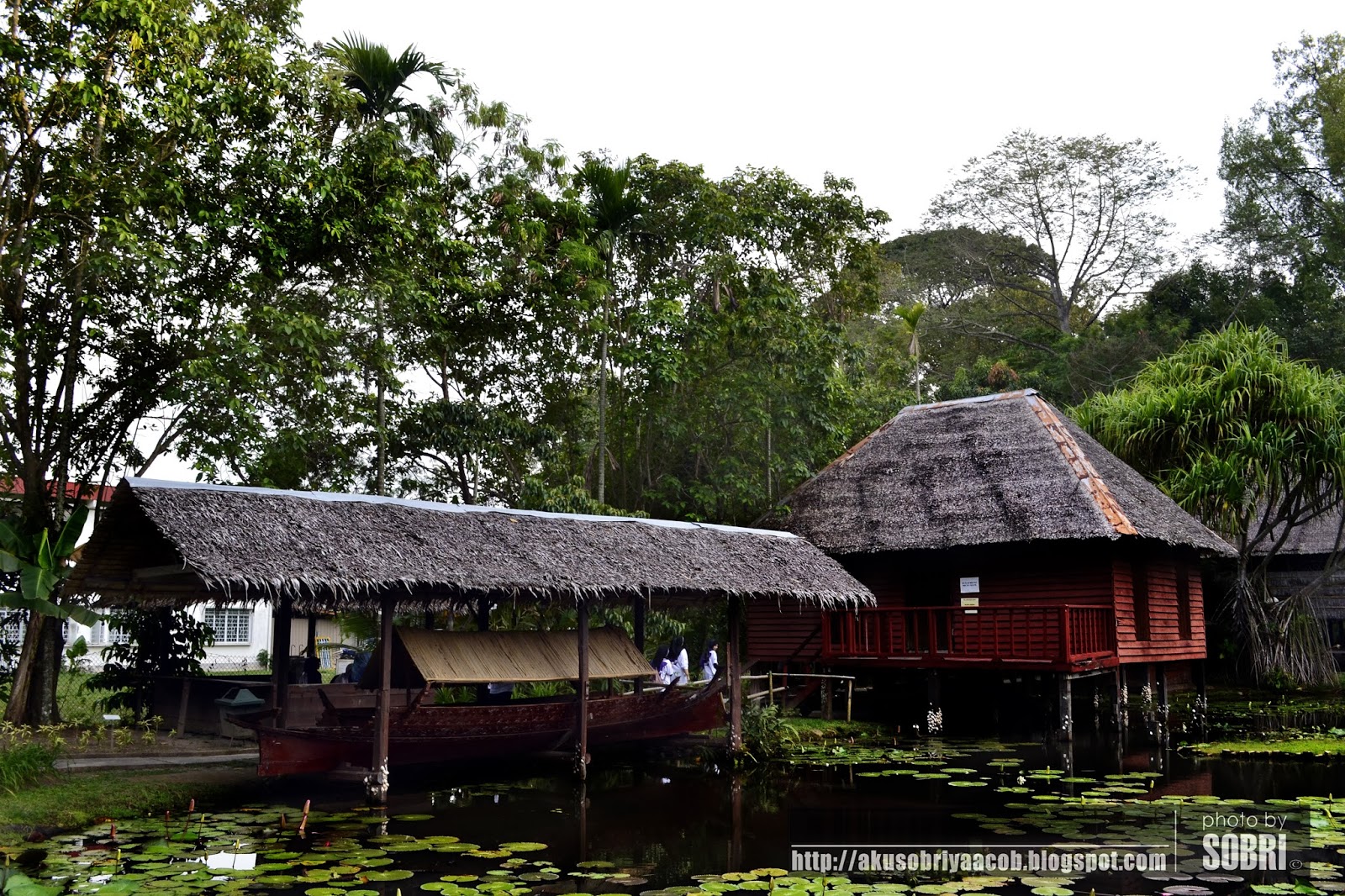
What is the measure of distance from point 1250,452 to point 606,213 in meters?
13.6

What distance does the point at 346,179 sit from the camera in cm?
1606

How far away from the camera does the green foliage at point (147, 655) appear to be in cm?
1783

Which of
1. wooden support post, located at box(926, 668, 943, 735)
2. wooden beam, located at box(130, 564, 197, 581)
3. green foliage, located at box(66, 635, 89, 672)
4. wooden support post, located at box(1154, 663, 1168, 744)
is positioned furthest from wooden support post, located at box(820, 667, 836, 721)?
green foliage, located at box(66, 635, 89, 672)

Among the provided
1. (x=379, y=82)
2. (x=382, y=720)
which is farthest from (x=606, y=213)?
(x=382, y=720)

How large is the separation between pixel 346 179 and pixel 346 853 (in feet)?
32.6

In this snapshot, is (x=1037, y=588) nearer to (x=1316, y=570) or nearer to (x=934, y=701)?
(x=934, y=701)

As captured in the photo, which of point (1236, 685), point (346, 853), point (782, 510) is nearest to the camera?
point (346, 853)

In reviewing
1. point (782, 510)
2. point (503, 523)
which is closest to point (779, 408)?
point (782, 510)

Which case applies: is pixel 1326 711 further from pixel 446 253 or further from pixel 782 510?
pixel 446 253

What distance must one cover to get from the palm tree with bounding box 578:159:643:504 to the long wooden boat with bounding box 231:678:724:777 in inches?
225

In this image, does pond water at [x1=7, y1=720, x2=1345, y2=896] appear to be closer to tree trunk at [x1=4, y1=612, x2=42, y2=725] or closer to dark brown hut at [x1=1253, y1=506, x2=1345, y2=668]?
tree trunk at [x1=4, y1=612, x2=42, y2=725]

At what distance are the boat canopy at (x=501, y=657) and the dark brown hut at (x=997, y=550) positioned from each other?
321 centimetres

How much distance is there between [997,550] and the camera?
20.3 metres

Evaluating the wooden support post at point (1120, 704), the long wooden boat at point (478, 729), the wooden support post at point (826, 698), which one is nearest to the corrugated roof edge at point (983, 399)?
the wooden support post at point (1120, 704)
